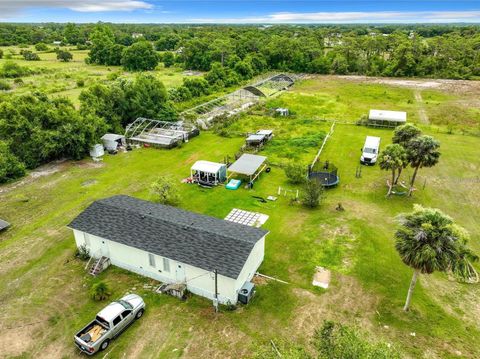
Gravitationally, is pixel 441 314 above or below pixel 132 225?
below

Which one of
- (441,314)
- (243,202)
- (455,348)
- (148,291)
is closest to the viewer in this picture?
(455,348)

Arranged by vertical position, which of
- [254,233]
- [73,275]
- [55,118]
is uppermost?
[55,118]

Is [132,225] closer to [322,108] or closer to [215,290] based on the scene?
[215,290]

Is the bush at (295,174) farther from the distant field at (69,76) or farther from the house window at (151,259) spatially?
the distant field at (69,76)

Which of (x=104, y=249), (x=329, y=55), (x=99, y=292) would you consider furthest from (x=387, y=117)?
(x=329, y=55)

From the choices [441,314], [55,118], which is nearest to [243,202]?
[441,314]

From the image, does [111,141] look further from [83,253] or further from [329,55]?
[329,55]
